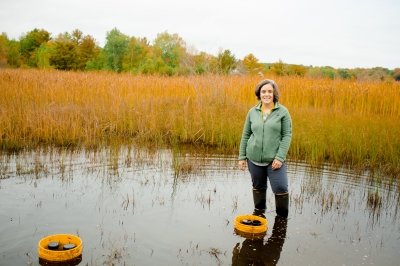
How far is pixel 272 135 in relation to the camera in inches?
180

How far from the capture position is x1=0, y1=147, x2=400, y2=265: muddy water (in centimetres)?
400

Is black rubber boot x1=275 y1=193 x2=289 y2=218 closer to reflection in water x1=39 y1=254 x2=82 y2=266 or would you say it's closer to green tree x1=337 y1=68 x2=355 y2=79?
reflection in water x1=39 y1=254 x2=82 y2=266

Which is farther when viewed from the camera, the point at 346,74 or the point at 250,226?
the point at 346,74

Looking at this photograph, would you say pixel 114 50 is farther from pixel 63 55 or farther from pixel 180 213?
pixel 180 213

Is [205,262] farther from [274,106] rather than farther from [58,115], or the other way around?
[58,115]

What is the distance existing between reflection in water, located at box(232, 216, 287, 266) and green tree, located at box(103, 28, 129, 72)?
3473 cm

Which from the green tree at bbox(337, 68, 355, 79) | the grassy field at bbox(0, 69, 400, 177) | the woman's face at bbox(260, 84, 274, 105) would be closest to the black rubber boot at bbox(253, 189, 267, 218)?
the woman's face at bbox(260, 84, 274, 105)

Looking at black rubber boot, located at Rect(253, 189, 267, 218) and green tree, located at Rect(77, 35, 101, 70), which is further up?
green tree, located at Rect(77, 35, 101, 70)

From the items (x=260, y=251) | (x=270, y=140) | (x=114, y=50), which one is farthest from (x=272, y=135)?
(x=114, y=50)

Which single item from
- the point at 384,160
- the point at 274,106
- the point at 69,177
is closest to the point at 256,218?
the point at 274,106

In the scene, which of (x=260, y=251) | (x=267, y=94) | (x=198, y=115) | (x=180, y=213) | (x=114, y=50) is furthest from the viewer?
(x=114, y=50)

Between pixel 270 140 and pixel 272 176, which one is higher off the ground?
pixel 270 140

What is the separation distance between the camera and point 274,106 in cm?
459

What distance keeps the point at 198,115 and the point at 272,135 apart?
5.24 metres
